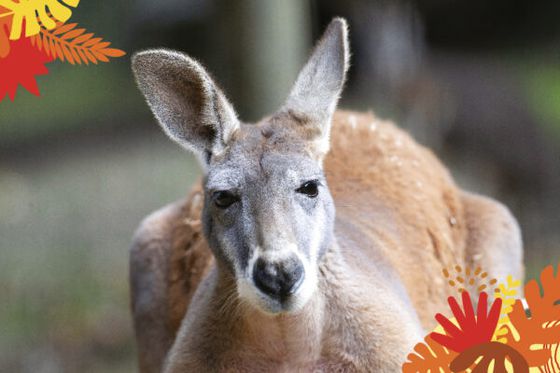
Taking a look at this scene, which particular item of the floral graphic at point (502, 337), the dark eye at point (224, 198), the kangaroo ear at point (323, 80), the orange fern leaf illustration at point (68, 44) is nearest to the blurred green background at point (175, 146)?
the kangaroo ear at point (323, 80)

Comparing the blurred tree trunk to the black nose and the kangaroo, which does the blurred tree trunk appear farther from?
the black nose

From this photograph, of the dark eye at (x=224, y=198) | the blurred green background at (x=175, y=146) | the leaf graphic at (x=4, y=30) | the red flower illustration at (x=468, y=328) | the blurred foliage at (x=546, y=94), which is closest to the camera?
the red flower illustration at (x=468, y=328)

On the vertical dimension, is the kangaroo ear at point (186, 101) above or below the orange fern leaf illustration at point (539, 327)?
above

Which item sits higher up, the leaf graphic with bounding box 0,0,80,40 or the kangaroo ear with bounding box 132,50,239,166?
the leaf graphic with bounding box 0,0,80,40

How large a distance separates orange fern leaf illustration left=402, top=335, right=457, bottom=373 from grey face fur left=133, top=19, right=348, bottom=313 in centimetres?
53

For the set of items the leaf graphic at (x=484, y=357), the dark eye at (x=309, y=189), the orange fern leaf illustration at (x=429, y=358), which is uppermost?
the dark eye at (x=309, y=189)

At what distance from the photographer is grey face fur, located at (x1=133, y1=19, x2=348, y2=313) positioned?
170 inches

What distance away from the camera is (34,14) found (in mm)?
4270

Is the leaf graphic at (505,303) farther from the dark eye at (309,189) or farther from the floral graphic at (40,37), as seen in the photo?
the floral graphic at (40,37)

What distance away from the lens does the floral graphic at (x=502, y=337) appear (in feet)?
13.7

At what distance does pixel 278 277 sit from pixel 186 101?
3.17 feet

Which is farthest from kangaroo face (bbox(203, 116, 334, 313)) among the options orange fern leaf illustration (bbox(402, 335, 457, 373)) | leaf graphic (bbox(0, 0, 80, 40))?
Answer: leaf graphic (bbox(0, 0, 80, 40))

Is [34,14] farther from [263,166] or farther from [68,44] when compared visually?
[263,166]

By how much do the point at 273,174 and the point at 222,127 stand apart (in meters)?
0.39
